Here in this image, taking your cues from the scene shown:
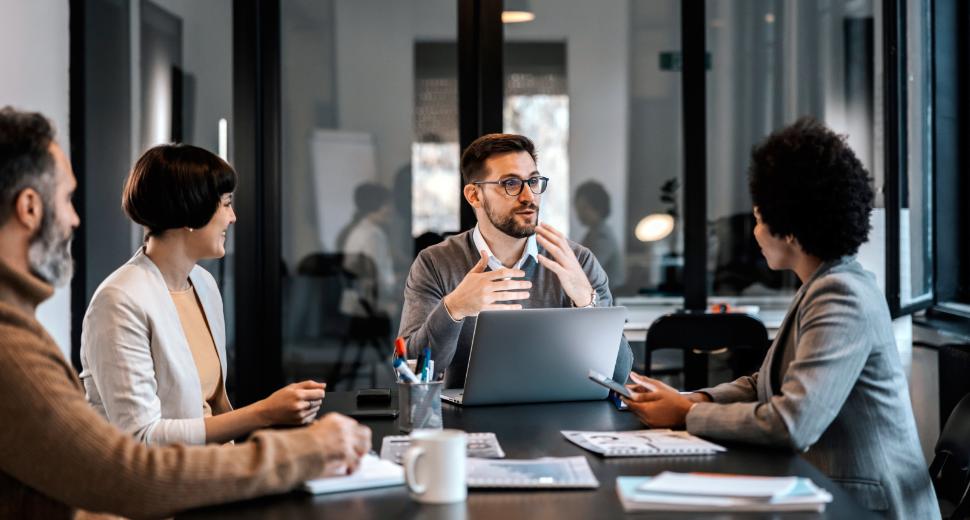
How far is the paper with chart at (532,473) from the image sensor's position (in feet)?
5.14

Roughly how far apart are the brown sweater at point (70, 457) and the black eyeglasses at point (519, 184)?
5.53 ft

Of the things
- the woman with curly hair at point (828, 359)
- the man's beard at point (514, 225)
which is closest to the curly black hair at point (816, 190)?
the woman with curly hair at point (828, 359)

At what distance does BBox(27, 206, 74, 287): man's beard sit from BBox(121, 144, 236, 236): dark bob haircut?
29.9 inches

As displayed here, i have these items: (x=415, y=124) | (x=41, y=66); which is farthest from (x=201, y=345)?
(x=415, y=124)

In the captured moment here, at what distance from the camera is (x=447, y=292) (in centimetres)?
298

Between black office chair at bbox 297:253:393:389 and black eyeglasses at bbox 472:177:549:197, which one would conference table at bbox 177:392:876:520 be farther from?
black office chair at bbox 297:253:393:389

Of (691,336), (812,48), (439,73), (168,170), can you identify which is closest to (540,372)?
(168,170)

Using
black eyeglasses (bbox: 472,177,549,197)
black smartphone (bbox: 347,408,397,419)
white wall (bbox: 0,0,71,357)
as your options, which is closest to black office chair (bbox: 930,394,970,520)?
black smartphone (bbox: 347,408,397,419)

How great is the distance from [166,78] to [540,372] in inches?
135

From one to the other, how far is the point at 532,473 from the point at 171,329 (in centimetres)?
93

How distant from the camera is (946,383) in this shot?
3385 millimetres

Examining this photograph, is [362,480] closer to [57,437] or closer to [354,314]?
[57,437]

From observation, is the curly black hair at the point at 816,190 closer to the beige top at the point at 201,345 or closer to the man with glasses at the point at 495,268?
the man with glasses at the point at 495,268

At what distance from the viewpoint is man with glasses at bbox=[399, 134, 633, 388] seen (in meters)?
2.62
